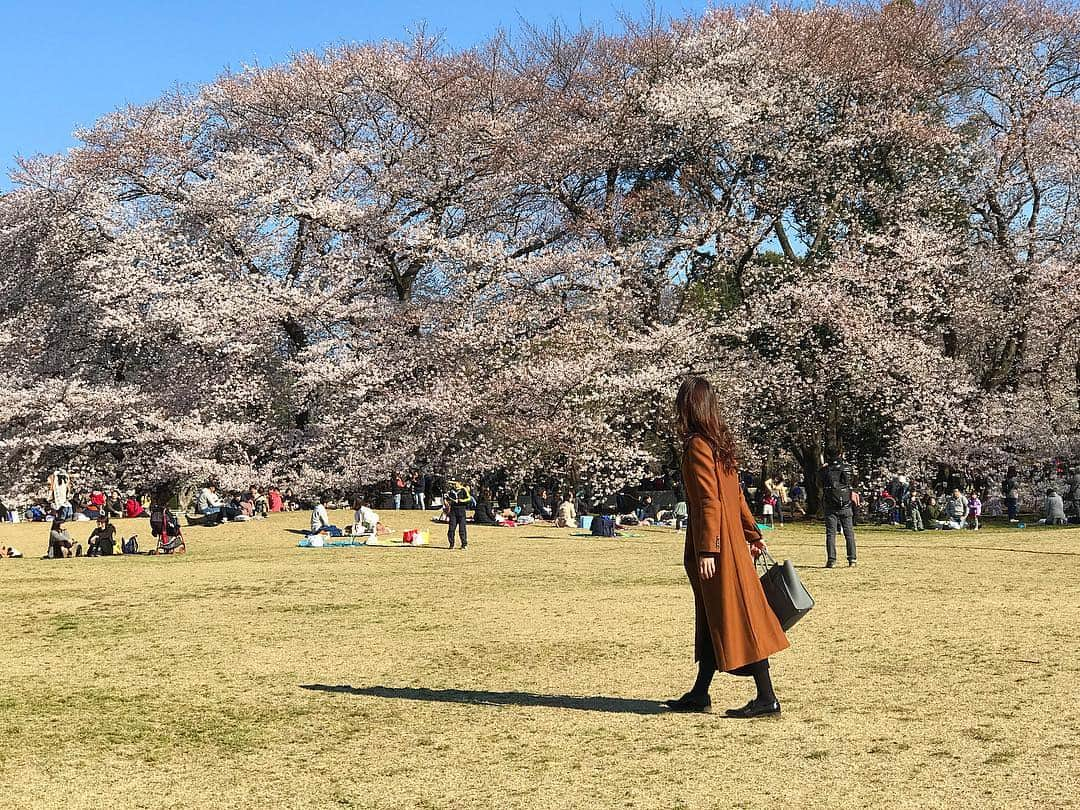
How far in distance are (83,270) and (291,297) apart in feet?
20.7

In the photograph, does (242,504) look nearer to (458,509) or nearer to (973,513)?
(458,509)

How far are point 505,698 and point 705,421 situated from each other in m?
2.39

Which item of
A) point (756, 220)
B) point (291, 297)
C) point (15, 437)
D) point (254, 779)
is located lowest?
point (254, 779)

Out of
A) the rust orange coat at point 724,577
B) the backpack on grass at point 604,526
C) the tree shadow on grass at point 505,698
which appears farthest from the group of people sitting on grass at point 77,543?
the rust orange coat at point 724,577

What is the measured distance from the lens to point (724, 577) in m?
6.83

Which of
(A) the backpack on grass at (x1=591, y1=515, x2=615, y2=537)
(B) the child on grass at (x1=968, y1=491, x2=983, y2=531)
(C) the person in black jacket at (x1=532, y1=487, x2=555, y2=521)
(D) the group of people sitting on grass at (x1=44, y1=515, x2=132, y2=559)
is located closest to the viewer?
(D) the group of people sitting on grass at (x1=44, y1=515, x2=132, y2=559)

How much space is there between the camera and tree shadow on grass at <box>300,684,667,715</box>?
743 centimetres

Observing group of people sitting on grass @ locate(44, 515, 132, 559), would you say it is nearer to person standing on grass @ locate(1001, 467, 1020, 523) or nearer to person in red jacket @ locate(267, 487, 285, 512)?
person in red jacket @ locate(267, 487, 285, 512)

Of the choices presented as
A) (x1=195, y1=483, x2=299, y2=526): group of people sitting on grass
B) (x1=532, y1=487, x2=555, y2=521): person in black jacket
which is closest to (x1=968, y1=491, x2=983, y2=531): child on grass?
(x1=532, y1=487, x2=555, y2=521): person in black jacket

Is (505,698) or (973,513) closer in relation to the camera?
(505,698)

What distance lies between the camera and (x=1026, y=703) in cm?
709

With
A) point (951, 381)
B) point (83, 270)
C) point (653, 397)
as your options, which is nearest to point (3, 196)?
point (83, 270)

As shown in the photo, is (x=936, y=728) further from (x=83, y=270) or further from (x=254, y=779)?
(x=83, y=270)

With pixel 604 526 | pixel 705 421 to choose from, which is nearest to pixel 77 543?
pixel 604 526
